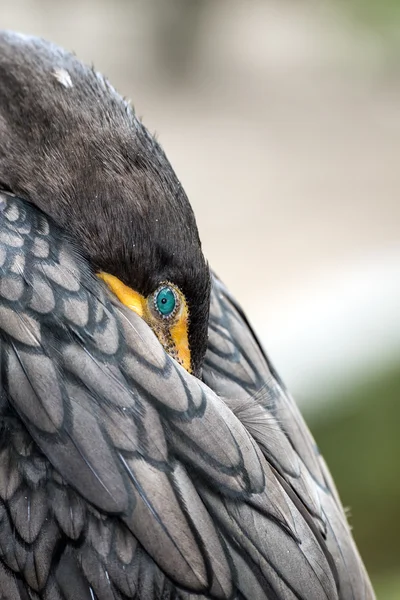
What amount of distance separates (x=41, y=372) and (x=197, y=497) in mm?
302

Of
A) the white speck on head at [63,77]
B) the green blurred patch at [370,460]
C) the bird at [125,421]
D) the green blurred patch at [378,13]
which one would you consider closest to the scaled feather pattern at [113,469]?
the bird at [125,421]

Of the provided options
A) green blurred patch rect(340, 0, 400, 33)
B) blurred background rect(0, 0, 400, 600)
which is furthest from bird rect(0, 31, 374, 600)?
green blurred patch rect(340, 0, 400, 33)

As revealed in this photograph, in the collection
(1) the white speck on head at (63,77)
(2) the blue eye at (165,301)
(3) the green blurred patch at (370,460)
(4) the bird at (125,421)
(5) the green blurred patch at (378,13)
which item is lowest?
(3) the green blurred patch at (370,460)

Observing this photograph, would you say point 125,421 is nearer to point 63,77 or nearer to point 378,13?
point 63,77

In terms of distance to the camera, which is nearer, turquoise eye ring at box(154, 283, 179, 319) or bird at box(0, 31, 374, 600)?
bird at box(0, 31, 374, 600)

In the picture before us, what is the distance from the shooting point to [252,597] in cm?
145

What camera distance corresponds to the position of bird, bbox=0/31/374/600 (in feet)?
4.64

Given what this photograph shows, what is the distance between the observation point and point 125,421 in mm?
1436

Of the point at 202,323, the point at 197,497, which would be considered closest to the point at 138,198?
the point at 202,323

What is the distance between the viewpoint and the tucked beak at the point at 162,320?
1.59 m

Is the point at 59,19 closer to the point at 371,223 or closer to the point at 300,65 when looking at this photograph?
the point at 300,65

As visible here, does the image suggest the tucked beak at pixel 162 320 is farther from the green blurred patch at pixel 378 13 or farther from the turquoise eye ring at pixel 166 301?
the green blurred patch at pixel 378 13

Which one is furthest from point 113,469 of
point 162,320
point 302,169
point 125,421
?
point 302,169

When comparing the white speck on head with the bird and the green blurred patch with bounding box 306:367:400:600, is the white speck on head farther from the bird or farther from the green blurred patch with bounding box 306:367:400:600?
the green blurred patch with bounding box 306:367:400:600
